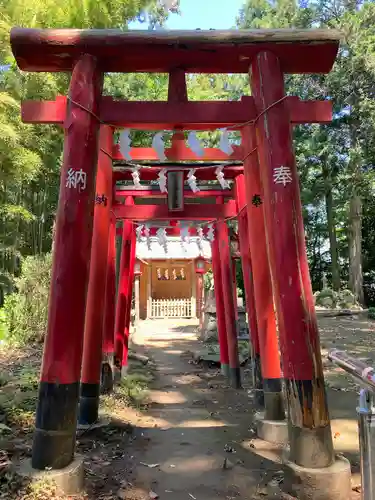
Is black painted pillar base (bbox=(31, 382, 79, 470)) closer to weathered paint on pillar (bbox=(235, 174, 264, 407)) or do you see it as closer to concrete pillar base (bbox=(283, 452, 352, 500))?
concrete pillar base (bbox=(283, 452, 352, 500))

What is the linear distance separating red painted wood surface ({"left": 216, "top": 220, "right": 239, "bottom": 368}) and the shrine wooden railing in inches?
484

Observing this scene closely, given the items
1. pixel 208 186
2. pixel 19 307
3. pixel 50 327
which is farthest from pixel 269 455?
pixel 19 307

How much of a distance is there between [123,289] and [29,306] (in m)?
Answer: 3.41

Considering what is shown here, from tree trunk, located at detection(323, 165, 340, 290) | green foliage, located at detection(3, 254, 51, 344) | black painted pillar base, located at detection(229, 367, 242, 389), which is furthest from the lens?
tree trunk, located at detection(323, 165, 340, 290)

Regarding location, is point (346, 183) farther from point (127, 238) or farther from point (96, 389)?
point (96, 389)

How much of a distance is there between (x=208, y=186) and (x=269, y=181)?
13.4 feet

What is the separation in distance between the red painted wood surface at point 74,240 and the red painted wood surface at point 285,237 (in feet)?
4.30

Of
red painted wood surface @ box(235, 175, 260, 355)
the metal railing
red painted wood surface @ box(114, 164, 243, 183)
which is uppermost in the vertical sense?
red painted wood surface @ box(114, 164, 243, 183)

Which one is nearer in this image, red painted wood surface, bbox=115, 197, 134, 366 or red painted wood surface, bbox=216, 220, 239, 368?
red painted wood surface, bbox=216, 220, 239, 368

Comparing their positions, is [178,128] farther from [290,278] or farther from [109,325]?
[109,325]

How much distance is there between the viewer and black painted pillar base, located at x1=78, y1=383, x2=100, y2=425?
4.54 m

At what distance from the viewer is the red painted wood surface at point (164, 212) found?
6.70 meters

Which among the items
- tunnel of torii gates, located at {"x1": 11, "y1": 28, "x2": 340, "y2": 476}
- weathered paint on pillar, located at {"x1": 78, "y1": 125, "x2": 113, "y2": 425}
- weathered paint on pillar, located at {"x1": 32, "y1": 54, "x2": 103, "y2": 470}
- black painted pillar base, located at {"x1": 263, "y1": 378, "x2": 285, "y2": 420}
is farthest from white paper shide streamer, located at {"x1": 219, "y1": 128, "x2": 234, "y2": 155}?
black painted pillar base, located at {"x1": 263, "y1": 378, "x2": 285, "y2": 420}

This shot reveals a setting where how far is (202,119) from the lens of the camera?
343 cm
